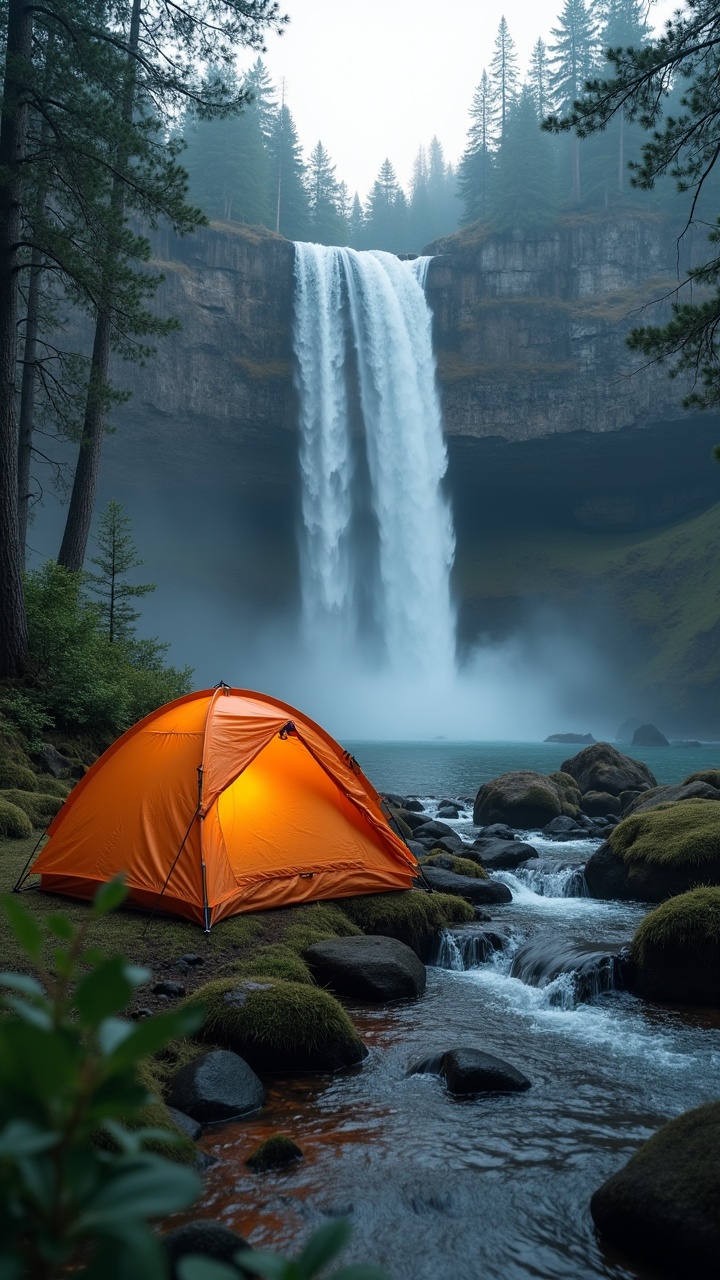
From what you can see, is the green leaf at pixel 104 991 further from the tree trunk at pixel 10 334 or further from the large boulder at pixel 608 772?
the large boulder at pixel 608 772

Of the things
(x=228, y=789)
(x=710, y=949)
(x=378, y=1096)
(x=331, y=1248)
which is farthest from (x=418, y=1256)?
(x=228, y=789)

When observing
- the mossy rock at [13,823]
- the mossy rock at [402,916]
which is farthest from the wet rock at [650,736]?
the mossy rock at [13,823]

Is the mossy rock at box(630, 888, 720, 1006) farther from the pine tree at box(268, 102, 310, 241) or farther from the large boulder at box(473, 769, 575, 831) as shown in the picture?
the pine tree at box(268, 102, 310, 241)

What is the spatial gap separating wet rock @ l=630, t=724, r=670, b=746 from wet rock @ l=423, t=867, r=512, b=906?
32927mm

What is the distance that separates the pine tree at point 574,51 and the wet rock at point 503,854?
52.5 metres

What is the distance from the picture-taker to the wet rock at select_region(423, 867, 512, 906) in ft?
31.0

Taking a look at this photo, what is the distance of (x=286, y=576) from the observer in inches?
2133

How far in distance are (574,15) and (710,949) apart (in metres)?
64.2

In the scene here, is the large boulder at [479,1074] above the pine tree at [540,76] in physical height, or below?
below

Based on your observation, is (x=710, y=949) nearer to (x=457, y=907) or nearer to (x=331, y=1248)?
(x=457, y=907)

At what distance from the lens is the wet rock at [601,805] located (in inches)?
697

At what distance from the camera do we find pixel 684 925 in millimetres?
6277

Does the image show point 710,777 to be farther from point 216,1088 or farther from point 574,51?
point 574,51

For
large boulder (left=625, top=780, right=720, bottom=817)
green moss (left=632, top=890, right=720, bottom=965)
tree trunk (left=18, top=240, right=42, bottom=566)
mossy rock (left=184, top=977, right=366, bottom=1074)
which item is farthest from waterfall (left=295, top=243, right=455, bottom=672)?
mossy rock (left=184, top=977, right=366, bottom=1074)
